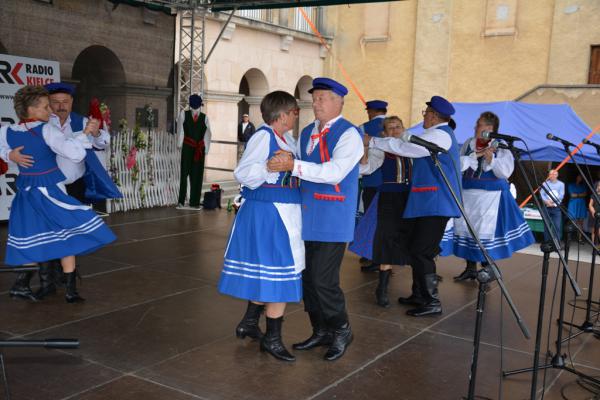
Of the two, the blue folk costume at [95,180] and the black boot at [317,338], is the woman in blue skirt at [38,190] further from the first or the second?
the black boot at [317,338]

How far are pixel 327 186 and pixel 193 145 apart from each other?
7200mm

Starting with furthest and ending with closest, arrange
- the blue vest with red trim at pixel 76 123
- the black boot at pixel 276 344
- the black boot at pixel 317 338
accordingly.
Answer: the blue vest with red trim at pixel 76 123 → the black boot at pixel 317 338 → the black boot at pixel 276 344

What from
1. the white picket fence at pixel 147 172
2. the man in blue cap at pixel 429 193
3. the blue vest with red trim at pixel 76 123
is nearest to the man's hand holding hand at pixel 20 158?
the blue vest with red trim at pixel 76 123

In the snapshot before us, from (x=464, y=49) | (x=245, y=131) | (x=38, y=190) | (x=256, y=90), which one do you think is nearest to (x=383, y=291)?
(x=38, y=190)

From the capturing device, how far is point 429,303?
505cm

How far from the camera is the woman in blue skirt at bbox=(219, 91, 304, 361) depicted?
3525mm

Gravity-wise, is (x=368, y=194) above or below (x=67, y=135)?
below

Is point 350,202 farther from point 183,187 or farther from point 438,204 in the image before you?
point 183,187

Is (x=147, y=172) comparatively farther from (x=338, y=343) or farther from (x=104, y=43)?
(x=338, y=343)

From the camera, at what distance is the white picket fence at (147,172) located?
9.90 m

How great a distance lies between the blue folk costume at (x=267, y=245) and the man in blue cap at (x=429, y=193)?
1.21m

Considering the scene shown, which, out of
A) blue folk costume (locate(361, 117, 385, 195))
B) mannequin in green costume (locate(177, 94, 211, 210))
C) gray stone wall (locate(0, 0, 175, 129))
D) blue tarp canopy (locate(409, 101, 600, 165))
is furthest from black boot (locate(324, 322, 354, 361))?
gray stone wall (locate(0, 0, 175, 129))

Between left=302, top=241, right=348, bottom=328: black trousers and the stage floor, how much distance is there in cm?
33

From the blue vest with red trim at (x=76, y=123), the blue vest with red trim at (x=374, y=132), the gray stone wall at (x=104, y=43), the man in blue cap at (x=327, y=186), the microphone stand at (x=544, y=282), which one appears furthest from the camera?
the gray stone wall at (x=104, y=43)
